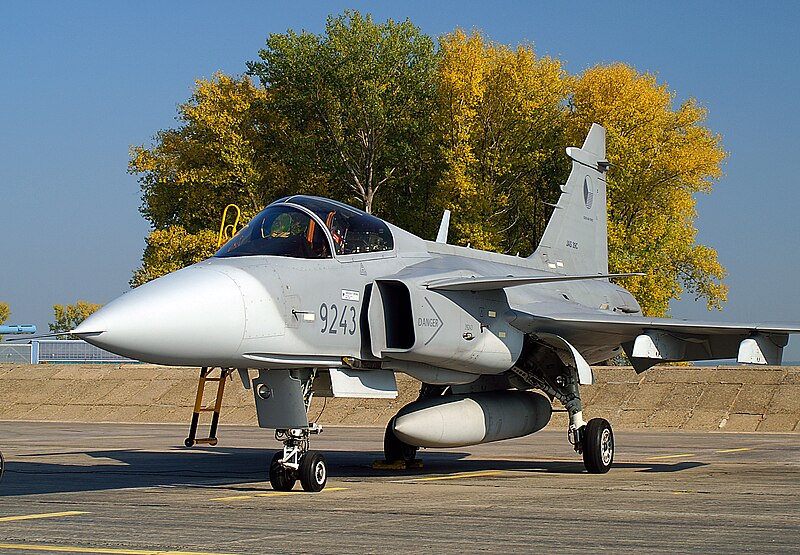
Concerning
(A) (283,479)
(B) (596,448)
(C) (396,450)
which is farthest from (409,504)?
→ (C) (396,450)

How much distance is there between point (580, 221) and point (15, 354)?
31021mm

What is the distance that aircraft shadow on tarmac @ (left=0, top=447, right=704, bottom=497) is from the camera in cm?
1170

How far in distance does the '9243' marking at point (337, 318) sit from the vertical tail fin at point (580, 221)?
17.7ft

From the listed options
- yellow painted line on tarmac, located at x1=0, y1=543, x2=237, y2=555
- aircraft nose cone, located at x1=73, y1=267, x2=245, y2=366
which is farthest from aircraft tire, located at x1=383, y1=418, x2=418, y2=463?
yellow painted line on tarmac, located at x1=0, y1=543, x2=237, y2=555

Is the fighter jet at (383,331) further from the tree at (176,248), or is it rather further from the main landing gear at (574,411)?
the tree at (176,248)

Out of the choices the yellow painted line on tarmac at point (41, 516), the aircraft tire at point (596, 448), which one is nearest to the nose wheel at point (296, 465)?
the yellow painted line on tarmac at point (41, 516)

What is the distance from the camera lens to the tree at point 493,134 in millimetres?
41531

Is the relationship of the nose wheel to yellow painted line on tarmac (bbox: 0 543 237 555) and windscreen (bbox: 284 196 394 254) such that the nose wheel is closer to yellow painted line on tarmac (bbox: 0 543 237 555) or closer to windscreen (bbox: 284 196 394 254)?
windscreen (bbox: 284 196 394 254)

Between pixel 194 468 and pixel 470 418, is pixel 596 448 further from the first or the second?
pixel 194 468

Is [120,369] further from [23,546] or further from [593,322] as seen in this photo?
[23,546]

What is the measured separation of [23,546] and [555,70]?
137 feet

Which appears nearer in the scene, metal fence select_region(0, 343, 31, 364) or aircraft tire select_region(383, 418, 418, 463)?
aircraft tire select_region(383, 418, 418, 463)

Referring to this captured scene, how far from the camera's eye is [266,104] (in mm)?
44344

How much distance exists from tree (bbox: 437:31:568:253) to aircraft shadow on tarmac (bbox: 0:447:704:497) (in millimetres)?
24525
